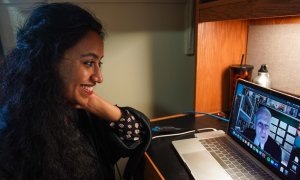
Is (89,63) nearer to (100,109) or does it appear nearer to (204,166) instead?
(100,109)

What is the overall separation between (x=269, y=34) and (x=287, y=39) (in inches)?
4.1

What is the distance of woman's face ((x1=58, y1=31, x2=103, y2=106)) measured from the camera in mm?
689

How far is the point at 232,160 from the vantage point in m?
0.80

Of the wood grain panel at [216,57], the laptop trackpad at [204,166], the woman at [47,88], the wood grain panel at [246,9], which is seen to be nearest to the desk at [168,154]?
the laptop trackpad at [204,166]

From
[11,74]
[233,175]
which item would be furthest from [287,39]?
[11,74]

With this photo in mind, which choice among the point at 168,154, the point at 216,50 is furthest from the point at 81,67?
the point at 216,50

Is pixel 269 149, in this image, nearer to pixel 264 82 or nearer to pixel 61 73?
pixel 264 82

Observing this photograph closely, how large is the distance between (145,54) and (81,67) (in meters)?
0.79

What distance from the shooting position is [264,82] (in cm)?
108

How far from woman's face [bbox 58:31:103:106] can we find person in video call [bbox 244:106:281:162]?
56 cm

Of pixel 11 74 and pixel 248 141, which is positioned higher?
pixel 11 74

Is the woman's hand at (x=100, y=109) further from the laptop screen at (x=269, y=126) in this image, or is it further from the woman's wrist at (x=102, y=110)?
the laptop screen at (x=269, y=126)

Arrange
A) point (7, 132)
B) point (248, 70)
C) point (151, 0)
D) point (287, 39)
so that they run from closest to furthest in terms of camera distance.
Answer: point (7, 132) < point (287, 39) < point (248, 70) < point (151, 0)

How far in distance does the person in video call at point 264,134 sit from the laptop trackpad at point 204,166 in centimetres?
15
